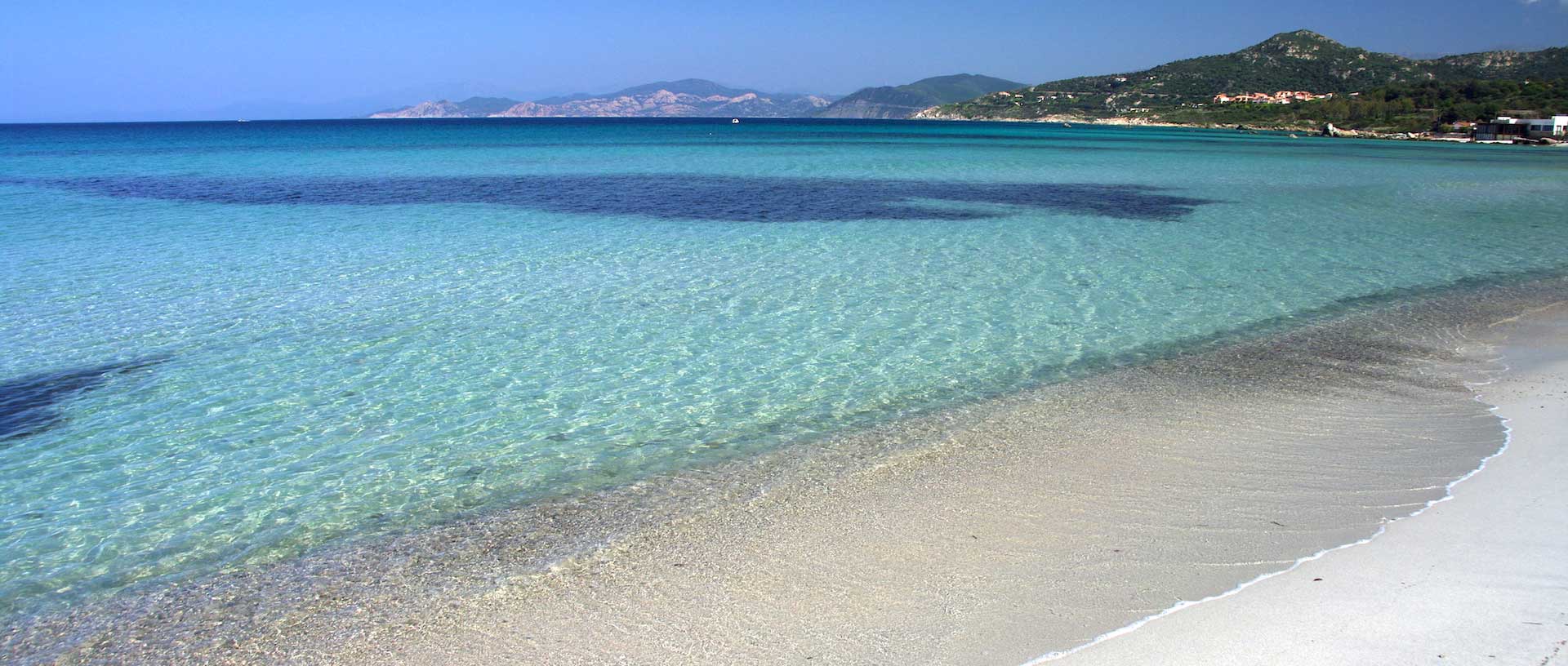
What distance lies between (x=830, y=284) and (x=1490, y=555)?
8911mm

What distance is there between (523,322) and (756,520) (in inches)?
233

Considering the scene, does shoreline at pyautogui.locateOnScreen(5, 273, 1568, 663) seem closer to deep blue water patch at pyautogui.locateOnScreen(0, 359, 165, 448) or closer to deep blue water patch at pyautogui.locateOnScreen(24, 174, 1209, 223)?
deep blue water patch at pyautogui.locateOnScreen(0, 359, 165, 448)

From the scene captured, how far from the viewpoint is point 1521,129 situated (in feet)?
252

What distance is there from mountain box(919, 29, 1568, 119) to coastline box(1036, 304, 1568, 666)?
532 ft

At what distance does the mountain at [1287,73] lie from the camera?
142000 millimetres

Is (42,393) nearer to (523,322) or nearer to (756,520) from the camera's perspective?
(523,322)

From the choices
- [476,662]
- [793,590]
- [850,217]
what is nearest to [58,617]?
[476,662]

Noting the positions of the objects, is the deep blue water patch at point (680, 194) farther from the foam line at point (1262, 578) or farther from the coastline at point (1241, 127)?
the coastline at point (1241, 127)

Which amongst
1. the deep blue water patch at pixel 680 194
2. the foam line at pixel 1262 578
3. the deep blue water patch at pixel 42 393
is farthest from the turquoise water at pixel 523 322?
the foam line at pixel 1262 578

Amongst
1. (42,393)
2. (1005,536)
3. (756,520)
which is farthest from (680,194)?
(1005,536)

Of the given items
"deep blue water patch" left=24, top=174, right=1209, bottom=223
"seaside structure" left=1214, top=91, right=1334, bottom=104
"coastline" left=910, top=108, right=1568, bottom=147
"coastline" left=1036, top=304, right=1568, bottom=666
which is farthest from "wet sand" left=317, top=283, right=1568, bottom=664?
"seaside structure" left=1214, top=91, right=1334, bottom=104

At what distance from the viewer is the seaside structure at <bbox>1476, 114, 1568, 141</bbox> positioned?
74.1 metres

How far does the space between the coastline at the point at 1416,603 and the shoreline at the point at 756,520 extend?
0.27 meters

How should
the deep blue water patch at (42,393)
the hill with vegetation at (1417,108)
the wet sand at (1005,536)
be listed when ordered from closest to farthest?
the wet sand at (1005,536), the deep blue water patch at (42,393), the hill with vegetation at (1417,108)
